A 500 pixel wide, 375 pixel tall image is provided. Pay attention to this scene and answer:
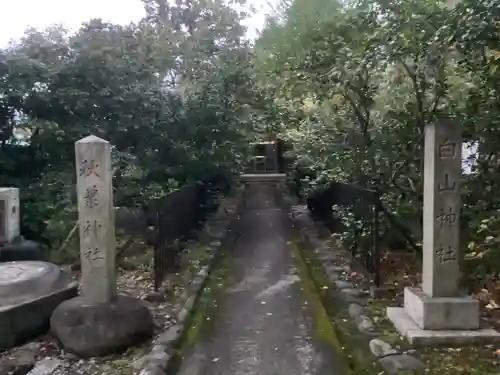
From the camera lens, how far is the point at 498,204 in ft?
18.4

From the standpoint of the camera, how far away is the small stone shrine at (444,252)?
16.0ft

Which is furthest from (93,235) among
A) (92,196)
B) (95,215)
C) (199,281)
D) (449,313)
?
(449,313)

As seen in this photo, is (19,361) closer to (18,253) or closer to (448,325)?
(18,253)

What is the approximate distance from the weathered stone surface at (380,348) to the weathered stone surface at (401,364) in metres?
0.13

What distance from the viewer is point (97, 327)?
477 cm

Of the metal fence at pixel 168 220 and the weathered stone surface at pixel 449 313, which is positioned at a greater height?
the metal fence at pixel 168 220

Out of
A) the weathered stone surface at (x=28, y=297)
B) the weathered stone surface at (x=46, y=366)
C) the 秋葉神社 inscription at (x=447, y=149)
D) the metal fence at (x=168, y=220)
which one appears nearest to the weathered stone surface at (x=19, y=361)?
the weathered stone surface at (x=46, y=366)

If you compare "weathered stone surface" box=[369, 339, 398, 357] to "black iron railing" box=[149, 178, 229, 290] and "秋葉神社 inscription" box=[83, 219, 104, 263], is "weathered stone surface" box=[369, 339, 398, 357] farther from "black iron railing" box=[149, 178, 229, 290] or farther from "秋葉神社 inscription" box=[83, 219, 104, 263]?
"black iron railing" box=[149, 178, 229, 290]

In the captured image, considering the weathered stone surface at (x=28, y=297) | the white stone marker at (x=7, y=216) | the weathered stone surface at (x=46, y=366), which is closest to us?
the weathered stone surface at (x=46, y=366)

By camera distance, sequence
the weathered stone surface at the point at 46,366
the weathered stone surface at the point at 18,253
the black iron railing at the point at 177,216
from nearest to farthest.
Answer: the weathered stone surface at the point at 46,366, the black iron railing at the point at 177,216, the weathered stone surface at the point at 18,253

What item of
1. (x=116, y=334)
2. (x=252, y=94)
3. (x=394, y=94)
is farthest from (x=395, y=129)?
(x=252, y=94)

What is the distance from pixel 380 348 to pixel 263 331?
1.48 metres

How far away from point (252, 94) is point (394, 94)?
210 inches

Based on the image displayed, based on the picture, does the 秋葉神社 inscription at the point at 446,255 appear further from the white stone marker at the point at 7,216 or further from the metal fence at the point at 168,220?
the white stone marker at the point at 7,216
